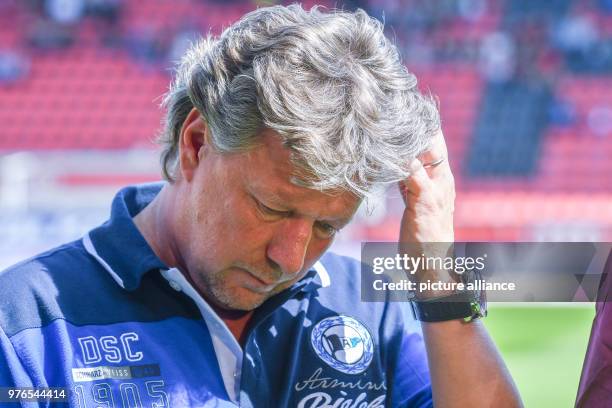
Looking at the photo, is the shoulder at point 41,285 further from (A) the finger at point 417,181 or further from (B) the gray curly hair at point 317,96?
(A) the finger at point 417,181

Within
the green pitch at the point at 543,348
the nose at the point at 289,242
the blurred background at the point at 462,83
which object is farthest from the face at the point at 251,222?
the blurred background at the point at 462,83

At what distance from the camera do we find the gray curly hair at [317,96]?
1.39 meters

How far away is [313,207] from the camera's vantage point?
4.76ft

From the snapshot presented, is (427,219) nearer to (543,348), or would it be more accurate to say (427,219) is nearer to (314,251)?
(314,251)

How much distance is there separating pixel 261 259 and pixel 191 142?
0.22 meters

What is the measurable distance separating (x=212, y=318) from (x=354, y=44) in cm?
48

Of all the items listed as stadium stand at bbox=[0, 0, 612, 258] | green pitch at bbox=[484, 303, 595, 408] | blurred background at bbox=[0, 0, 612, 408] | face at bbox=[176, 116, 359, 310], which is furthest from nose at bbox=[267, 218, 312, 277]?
stadium stand at bbox=[0, 0, 612, 258]

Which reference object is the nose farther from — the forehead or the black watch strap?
the black watch strap

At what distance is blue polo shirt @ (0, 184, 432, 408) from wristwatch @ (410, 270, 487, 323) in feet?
0.42

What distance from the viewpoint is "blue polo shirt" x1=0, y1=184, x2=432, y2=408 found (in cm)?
138

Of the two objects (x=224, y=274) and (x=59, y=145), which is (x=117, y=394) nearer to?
(x=224, y=274)

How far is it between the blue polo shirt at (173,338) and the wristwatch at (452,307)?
127 millimetres

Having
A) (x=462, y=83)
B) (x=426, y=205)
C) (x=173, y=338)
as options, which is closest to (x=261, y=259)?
(x=173, y=338)

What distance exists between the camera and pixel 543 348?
522cm
